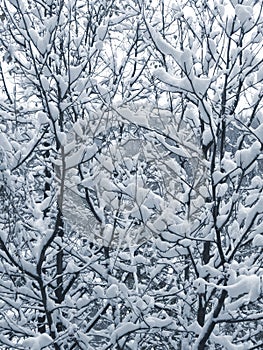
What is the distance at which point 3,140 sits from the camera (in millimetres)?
4129

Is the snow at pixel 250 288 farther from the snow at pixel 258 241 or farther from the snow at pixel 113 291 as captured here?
→ the snow at pixel 113 291

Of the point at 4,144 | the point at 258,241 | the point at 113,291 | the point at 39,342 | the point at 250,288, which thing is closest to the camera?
the point at 250,288

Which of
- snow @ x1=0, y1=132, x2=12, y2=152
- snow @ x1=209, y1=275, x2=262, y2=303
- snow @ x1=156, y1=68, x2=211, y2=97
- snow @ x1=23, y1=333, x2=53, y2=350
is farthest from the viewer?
snow @ x1=0, y1=132, x2=12, y2=152

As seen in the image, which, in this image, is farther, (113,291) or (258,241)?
(113,291)

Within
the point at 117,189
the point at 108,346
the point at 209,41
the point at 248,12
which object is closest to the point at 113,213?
the point at 117,189

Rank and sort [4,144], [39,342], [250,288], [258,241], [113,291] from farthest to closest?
[4,144]
[113,291]
[39,342]
[258,241]
[250,288]

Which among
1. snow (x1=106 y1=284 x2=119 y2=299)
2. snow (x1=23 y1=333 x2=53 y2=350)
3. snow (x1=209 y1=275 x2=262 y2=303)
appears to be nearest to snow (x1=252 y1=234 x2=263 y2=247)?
snow (x1=209 y1=275 x2=262 y2=303)

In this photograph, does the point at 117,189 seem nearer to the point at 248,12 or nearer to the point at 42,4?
the point at 248,12

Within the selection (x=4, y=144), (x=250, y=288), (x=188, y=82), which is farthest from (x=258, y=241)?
(x=4, y=144)

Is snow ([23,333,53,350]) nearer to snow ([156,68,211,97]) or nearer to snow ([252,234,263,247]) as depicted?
snow ([252,234,263,247])

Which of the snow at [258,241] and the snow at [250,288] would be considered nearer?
the snow at [250,288]

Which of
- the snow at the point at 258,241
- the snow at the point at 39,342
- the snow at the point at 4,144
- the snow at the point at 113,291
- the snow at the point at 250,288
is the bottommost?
the snow at the point at 39,342

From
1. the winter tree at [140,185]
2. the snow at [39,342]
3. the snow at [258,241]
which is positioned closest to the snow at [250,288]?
the winter tree at [140,185]

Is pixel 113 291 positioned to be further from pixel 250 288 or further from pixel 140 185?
pixel 250 288
